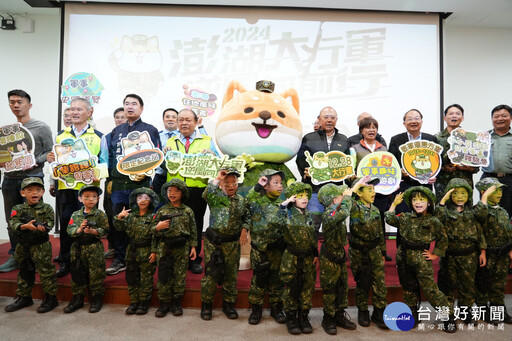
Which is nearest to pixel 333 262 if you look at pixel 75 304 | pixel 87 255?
pixel 87 255

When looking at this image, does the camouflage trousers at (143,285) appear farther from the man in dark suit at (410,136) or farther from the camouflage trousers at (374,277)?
the man in dark suit at (410,136)

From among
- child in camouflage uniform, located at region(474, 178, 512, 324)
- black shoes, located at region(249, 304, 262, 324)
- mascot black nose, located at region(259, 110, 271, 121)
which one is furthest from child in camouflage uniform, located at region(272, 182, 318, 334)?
child in camouflage uniform, located at region(474, 178, 512, 324)

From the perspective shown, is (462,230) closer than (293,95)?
Yes

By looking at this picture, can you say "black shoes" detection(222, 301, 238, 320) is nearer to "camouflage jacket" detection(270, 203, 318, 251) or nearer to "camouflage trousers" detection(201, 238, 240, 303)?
"camouflage trousers" detection(201, 238, 240, 303)

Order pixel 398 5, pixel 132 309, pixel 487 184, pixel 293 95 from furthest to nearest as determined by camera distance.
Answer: pixel 398 5 → pixel 293 95 → pixel 487 184 → pixel 132 309

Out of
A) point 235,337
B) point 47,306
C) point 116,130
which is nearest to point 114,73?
point 116,130

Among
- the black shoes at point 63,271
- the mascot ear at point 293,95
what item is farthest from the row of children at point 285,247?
the mascot ear at point 293,95

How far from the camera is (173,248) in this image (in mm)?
3061

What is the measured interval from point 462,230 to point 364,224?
0.99m

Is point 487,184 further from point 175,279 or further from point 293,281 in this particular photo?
point 175,279

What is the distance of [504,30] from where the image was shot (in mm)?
6270

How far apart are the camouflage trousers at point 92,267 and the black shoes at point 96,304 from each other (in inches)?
1.5

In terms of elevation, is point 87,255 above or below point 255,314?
above

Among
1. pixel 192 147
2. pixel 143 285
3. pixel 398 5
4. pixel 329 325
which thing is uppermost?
pixel 398 5
